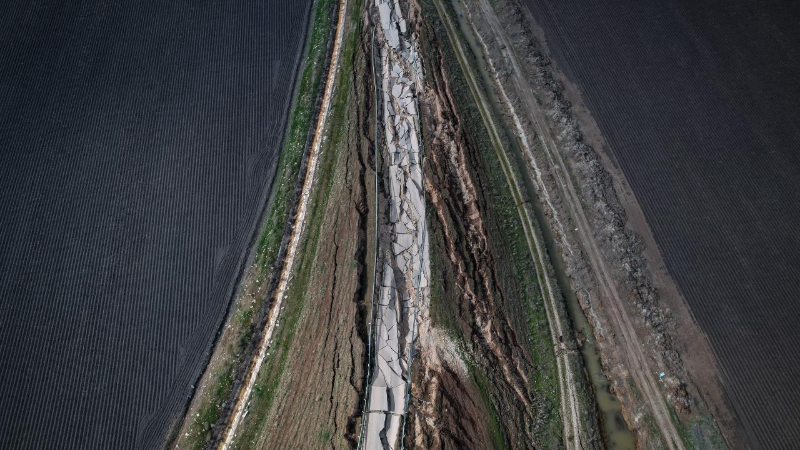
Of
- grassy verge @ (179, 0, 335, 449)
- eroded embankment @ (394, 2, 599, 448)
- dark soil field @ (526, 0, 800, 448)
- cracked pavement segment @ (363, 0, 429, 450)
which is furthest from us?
grassy verge @ (179, 0, 335, 449)

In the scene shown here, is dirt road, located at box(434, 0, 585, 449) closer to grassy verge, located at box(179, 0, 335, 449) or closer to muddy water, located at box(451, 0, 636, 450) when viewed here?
muddy water, located at box(451, 0, 636, 450)

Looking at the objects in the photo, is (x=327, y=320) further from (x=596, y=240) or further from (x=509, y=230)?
(x=596, y=240)

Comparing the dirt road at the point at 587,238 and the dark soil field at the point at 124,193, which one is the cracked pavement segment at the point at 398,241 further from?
the dark soil field at the point at 124,193

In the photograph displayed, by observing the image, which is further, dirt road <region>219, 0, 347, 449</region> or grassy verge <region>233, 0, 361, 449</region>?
dirt road <region>219, 0, 347, 449</region>

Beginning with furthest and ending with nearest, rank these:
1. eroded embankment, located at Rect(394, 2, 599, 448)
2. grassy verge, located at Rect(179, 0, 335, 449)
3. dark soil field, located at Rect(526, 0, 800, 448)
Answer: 1. grassy verge, located at Rect(179, 0, 335, 449)
2. dark soil field, located at Rect(526, 0, 800, 448)
3. eroded embankment, located at Rect(394, 2, 599, 448)

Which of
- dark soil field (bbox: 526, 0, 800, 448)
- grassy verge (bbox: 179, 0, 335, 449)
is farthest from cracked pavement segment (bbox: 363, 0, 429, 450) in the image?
dark soil field (bbox: 526, 0, 800, 448)

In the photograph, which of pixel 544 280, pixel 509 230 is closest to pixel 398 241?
pixel 509 230

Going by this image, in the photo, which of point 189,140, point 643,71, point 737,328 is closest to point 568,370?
point 737,328
